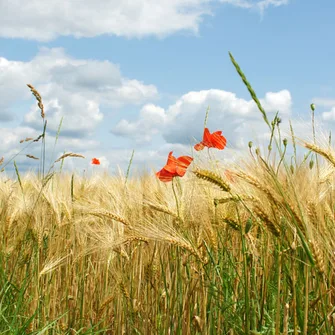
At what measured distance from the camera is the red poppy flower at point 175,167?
71.9 inches

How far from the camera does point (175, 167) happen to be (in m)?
1.93

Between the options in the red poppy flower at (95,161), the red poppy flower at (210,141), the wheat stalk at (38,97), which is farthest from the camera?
the red poppy flower at (95,161)

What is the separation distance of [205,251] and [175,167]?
14.6 inches

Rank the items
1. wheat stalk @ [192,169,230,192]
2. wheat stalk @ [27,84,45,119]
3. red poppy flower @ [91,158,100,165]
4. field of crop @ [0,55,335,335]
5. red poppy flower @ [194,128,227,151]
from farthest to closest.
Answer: red poppy flower @ [91,158,100,165] < wheat stalk @ [27,84,45,119] < red poppy flower @ [194,128,227,151] < wheat stalk @ [192,169,230,192] < field of crop @ [0,55,335,335]

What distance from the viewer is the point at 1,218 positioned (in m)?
2.49

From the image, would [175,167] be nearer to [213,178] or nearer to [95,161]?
[213,178]

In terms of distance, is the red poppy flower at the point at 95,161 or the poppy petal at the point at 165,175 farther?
the red poppy flower at the point at 95,161

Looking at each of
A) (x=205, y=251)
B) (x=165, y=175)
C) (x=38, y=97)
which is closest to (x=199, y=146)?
(x=165, y=175)

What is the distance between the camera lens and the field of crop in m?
1.24

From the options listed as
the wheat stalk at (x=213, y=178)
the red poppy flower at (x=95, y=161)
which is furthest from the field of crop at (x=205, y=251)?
the red poppy flower at (x=95, y=161)

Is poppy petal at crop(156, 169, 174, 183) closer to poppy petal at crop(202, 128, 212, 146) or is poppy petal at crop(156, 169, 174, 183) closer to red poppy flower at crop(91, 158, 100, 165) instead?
poppy petal at crop(202, 128, 212, 146)

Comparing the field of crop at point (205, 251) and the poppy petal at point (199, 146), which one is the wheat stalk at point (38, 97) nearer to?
the field of crop at point (205, 251)

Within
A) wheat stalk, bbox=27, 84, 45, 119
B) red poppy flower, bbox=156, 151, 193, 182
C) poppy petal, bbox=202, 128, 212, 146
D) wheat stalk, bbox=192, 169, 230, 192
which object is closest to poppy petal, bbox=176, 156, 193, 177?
red poppy flower, bbox=156, 151, 193, 182

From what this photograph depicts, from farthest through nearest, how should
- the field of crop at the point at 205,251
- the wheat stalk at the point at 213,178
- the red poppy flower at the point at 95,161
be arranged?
the red poppy flower at the point at 95,161
the wheat stalk at the point at 213,178
the field of crop at the point at 205,251
